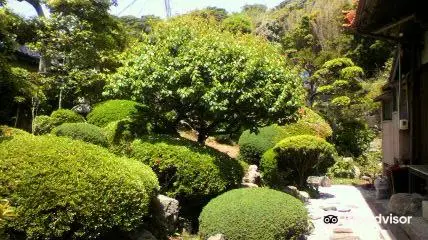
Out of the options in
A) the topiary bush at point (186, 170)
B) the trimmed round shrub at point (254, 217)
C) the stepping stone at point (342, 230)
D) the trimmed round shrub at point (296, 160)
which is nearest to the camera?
the trimmed round shrub at point (254, 217)

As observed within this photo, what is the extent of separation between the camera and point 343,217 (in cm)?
850

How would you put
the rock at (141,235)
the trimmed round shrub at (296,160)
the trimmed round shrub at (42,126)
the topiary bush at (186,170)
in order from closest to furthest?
the rock at (141,235) → the topiary bush at (186,170) → the trimmed round shrub at (296,160) → the trimmed round shrub at (42,126)

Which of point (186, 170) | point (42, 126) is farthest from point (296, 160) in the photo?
point (42, 126)

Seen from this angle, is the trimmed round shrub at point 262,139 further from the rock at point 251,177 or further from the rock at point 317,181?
the rock at point 251,177

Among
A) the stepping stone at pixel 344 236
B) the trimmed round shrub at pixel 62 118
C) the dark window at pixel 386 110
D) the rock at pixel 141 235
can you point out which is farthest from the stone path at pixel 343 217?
the trimmed round shrub at pixel 62 118

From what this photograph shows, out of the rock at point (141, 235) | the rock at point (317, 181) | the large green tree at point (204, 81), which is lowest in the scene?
the rock at point (317, 181)

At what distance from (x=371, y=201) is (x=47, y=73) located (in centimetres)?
1144

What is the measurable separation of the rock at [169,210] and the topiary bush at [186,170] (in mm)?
426

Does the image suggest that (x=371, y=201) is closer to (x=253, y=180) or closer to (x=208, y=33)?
(x=253, y=180)

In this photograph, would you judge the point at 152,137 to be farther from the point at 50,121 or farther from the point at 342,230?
the point at 50,121

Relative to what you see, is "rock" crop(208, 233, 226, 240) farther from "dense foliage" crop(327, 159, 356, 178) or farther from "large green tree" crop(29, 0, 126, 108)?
"dense foliage" crop(327, 159, 356, 178)

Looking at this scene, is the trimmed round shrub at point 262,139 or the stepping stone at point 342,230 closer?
the stepping stone at point 342,230

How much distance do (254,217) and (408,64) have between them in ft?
16.8

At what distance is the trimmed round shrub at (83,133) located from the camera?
9156 millimetres
